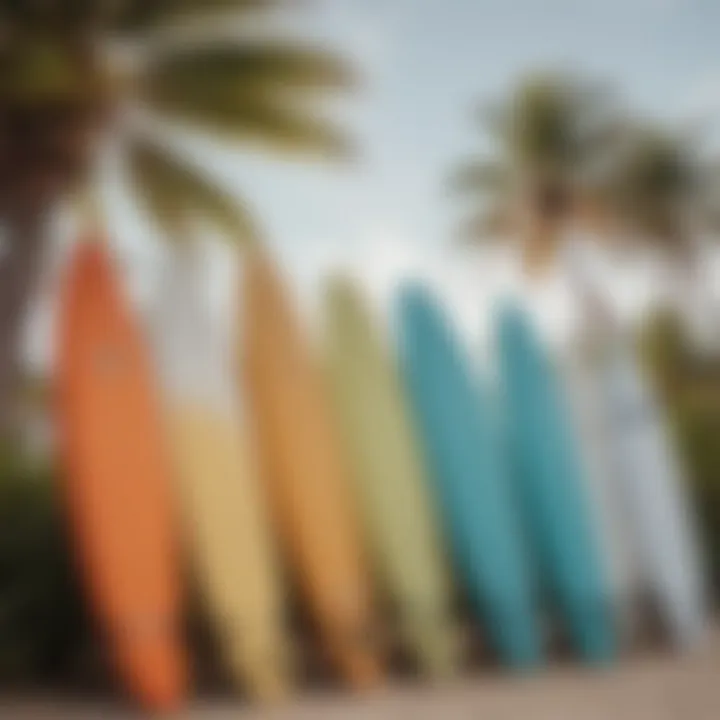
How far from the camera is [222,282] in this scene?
149cm

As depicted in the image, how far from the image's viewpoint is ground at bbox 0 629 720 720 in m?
1.39

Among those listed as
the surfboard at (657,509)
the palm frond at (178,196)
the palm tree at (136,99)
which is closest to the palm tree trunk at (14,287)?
the palm tree at (136,99)

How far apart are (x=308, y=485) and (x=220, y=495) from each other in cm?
9

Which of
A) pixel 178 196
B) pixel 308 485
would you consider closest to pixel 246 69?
pixel 178 196

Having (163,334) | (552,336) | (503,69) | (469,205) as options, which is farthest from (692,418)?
(163,334)

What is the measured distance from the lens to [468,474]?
1.47 meters

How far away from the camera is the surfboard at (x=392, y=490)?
1.45 metres

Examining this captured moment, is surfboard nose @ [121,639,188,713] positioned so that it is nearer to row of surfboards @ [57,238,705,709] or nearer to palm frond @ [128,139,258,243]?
row of surfboards @ [57,238,705,709]

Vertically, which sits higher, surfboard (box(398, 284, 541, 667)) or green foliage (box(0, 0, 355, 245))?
green foliage (box(0, 0, 355, 245))

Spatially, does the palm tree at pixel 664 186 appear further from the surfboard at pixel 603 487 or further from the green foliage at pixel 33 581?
the green foliage at pixel 33 581

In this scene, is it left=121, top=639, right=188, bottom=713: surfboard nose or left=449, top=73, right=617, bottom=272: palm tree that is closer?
left=121, top=639, right=188, bottom=713: surfboard nose

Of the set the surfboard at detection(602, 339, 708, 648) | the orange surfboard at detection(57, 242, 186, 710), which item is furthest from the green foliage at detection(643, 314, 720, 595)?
the orange surfboard at detection(57, 242, 186, 710)

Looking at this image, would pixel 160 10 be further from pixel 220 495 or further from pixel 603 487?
pixel 603 487

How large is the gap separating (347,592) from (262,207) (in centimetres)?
41
